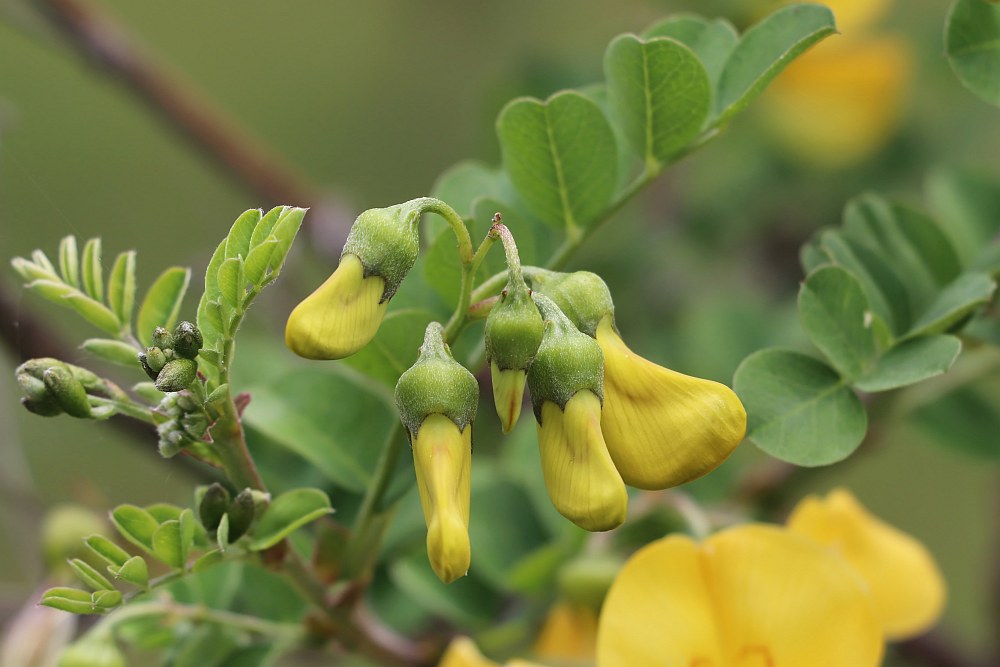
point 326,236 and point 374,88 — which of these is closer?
point 326,236

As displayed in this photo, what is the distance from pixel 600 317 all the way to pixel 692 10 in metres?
0.87

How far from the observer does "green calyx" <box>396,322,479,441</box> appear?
45 cm

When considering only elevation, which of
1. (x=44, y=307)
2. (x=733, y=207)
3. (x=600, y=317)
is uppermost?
(x=600, y=317)

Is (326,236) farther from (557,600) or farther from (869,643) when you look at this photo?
(869,643)

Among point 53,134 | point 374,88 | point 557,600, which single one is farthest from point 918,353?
point 53,134

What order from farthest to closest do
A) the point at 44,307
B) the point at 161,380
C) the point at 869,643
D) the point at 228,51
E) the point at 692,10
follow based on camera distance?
the point at 228,51
the point at 44,307
the point at 692,10
the point at 869,643
the point at 161,380

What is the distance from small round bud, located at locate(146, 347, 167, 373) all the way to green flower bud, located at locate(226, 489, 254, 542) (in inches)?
3.0

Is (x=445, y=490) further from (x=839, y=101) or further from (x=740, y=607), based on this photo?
(x=839, y=101)

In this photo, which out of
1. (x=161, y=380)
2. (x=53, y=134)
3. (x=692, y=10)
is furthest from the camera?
(x=53, y=134)

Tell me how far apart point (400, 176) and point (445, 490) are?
203 cm

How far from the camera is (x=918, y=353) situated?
573mm

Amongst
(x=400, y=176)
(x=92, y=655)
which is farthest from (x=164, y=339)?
(x=400, y=176)

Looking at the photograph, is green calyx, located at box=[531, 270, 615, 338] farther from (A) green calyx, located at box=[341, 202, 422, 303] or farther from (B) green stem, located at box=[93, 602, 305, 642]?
(B) green stem, located at box=[93, 602, 305, 642]

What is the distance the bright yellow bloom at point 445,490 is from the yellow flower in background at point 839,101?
3.41ft
